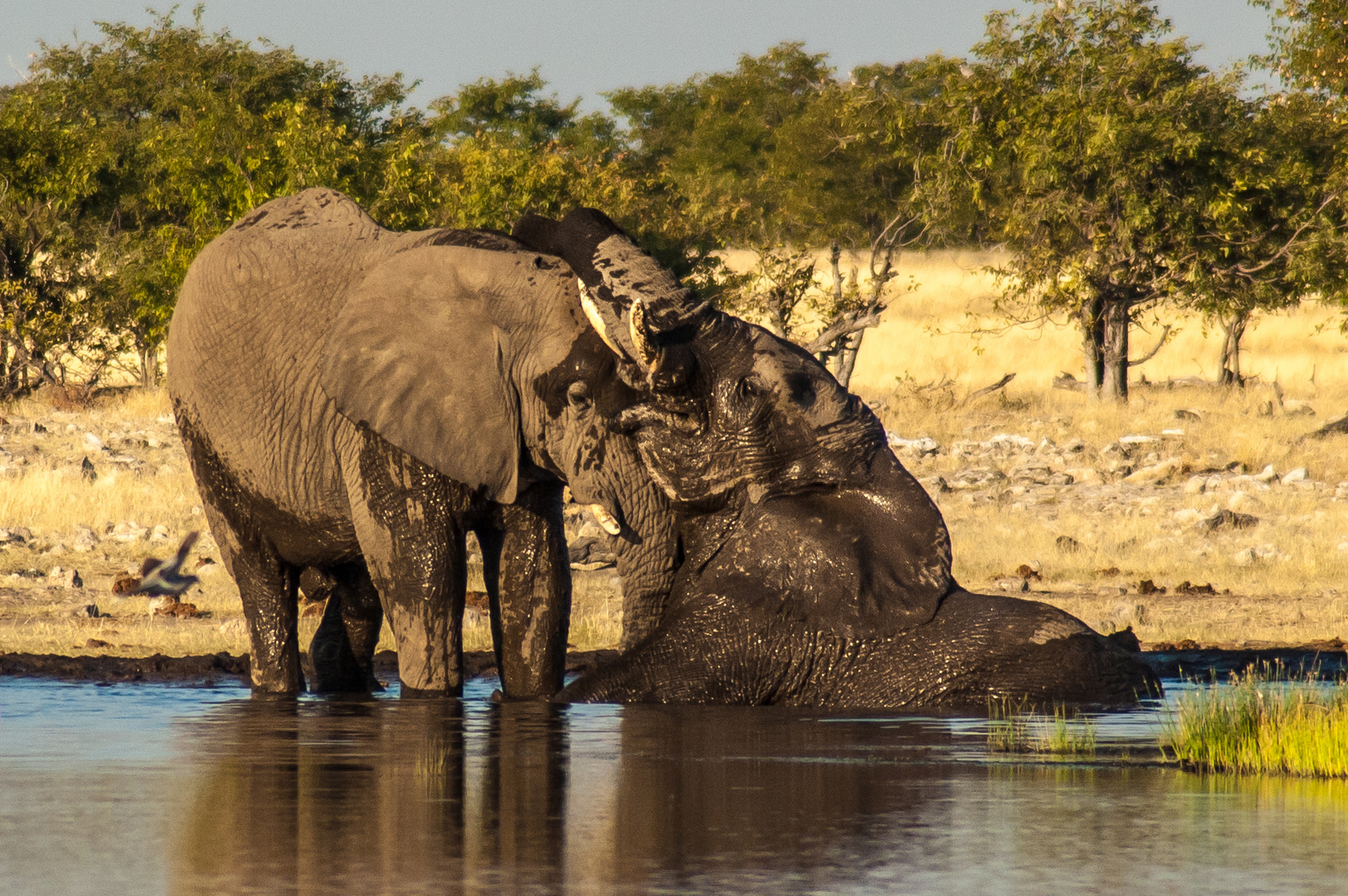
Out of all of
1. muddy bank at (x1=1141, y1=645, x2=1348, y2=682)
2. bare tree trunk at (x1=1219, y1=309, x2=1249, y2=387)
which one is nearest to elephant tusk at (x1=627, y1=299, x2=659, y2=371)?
muddy bank at (x1=1141, y1=645, x2=1348, y2=682)

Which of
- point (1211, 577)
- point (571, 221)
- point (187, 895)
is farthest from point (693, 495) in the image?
point (1211, 577)

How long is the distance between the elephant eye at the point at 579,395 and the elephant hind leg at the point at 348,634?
207 cm

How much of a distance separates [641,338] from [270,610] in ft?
9.38

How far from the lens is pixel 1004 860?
5.44 metres

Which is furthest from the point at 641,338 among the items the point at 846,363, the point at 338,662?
the point at 846,363

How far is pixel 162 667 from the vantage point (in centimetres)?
1169

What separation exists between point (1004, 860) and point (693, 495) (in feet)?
13.5

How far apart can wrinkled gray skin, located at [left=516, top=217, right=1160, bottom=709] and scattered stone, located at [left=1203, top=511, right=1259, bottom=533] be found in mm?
10321

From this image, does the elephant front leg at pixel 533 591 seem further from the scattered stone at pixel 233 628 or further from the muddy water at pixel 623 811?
the scattered stone at pixel 233 628

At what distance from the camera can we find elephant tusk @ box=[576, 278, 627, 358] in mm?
9258

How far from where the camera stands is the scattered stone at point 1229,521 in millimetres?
19266

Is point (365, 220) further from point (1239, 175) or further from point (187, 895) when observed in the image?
point (1239, 175)

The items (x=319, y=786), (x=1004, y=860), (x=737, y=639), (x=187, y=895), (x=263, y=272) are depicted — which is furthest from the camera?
(x=263, y=272)

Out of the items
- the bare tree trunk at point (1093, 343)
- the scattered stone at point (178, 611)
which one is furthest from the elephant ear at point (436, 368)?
the bare tree trunk at point (1093, 343)
